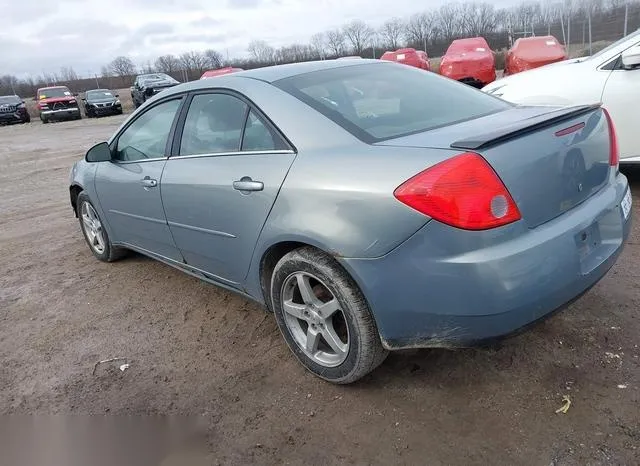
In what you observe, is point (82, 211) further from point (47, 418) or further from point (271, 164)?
point (271, 164)

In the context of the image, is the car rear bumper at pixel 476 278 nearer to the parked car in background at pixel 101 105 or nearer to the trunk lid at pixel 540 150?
the trunk lid at pixel 540 150

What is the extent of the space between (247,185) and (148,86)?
25536mm

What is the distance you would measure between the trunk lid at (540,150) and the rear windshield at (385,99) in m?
0.19

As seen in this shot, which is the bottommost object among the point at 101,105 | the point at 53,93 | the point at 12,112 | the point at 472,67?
the point at 472,67

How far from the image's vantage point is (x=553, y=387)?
8.36ft

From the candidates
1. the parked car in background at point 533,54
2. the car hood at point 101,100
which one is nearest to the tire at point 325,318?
the parked car in background at point 533,54

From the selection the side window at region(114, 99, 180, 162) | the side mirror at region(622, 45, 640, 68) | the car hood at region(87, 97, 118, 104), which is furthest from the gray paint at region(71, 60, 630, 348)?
the car hood at region(87, 97, 118, 104)

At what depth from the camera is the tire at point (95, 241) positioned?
4.77 m

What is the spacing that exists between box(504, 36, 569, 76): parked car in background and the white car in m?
8.79

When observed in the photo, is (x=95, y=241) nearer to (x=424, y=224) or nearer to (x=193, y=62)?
(x=424, y=224)

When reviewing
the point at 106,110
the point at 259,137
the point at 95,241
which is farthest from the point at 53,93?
the point at 259,137

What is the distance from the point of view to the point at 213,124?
3.25 meters

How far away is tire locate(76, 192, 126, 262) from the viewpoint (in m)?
4.77

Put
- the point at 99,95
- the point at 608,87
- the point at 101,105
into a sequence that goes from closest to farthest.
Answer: the point at 608,87 → the point at 101,105 → the point at 99,95
